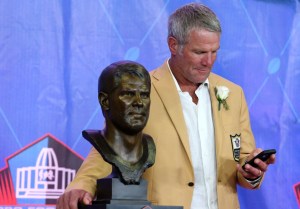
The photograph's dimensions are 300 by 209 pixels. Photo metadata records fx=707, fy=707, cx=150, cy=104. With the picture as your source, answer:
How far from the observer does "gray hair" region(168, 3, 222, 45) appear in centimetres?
302

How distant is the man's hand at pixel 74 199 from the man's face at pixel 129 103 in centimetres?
28

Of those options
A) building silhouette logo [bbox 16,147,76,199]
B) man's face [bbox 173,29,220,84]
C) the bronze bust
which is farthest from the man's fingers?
building silhouette logo [bbox 16,147,76,199]

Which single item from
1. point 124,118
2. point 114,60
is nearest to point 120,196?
point 124,118

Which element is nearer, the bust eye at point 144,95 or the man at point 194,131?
the bust eye at point 144,95

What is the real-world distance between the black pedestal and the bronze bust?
0.10ft

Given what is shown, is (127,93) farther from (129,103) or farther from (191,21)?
(191,21)

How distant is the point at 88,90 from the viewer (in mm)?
3568

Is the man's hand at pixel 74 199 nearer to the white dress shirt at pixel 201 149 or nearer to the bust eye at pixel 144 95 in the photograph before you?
the bust eye at pixel 144 95

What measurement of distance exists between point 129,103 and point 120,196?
34 cm

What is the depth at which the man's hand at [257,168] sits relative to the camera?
9.30 ft

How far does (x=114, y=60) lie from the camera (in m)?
3.63

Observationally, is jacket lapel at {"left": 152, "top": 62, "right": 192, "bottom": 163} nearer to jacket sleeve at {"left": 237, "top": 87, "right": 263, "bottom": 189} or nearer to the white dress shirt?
the white dress shirt

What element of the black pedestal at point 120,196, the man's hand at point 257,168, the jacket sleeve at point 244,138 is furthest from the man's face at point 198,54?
the black pedestal at point 120,196

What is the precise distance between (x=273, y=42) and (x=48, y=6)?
51.2 inches
